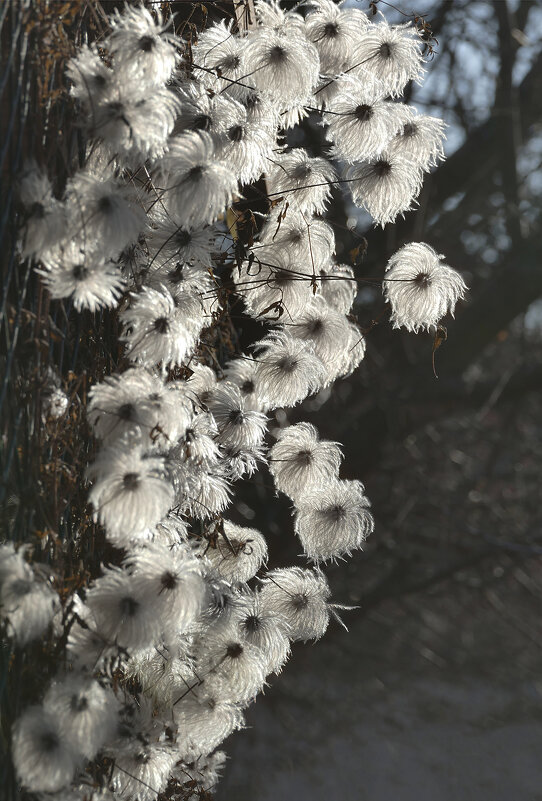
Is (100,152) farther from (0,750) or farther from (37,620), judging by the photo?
(0,750)

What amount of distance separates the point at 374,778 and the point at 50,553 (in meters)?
7.00

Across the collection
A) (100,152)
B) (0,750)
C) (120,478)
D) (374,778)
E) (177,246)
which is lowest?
(374,778)

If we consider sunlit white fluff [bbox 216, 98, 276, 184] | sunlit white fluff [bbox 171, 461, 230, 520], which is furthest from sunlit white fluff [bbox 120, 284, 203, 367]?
sunlit white fluff [bbox 216, 98, 276, 184]

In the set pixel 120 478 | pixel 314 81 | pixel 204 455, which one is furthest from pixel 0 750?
pixel 314 81

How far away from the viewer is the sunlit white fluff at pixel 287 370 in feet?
7.61

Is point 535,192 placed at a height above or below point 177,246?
above

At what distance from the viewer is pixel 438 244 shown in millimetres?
8172

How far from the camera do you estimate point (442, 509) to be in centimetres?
723

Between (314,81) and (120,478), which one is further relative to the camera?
(314,81)

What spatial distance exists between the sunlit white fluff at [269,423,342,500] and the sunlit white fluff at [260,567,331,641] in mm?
236

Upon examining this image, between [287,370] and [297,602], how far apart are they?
65 cm

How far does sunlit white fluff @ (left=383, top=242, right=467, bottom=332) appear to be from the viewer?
2385 mm

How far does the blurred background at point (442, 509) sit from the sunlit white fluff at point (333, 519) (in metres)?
2.92

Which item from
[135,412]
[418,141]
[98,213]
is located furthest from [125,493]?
[418,141]
